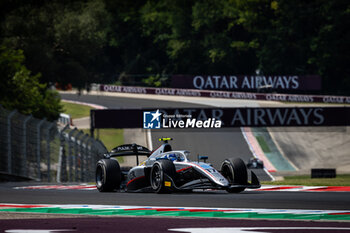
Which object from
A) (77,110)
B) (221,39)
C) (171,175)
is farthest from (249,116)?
(221,39)

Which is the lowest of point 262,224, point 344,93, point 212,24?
point 262,224

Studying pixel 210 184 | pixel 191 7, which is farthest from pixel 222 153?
pixel 191 7

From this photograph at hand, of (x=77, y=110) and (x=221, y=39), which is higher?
(x=221, y=39)

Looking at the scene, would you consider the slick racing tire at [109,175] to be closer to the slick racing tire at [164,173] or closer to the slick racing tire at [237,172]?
the slick racing tire at [164,173]

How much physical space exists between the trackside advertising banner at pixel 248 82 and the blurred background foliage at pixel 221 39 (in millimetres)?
5657

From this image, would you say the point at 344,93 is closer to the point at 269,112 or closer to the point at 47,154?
the point at 269,112

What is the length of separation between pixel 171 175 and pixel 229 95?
210 ft

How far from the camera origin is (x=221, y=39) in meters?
87.2

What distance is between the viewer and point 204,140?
2055 inches

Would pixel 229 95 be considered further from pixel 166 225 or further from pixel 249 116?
pixel 166 225

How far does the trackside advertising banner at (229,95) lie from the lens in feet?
245

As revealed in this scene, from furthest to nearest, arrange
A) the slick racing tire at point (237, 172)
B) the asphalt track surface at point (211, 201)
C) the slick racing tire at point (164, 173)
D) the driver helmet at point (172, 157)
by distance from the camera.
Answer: the driver helmet at point (172, 157) → the slick racing tire at point (237, 172) → the slick racing tire at point (164, 173) → the asphalt track surface at point (211, 201)

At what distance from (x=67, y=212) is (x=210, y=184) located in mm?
3744

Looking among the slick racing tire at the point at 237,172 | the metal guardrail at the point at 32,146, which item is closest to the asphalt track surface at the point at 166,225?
the slick racing tire at the point at 237,172
